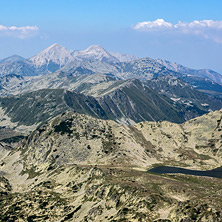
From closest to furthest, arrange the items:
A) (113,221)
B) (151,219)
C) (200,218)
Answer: (200,218), (151,219), (113,221)

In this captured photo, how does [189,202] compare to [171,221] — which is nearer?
[171,221]

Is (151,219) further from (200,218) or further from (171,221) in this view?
(200,218)

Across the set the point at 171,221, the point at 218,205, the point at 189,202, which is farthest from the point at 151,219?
the point at 218,205

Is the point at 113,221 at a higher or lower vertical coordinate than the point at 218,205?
lower

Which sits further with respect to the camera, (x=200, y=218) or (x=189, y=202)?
(x=189, y=202)

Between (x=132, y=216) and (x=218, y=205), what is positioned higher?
(x=218, y=205)

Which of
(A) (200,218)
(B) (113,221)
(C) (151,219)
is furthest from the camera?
(B) (113,221)

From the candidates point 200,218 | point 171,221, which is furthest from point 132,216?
point 200,218

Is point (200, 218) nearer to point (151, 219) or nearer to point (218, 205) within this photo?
point (218, 205)
